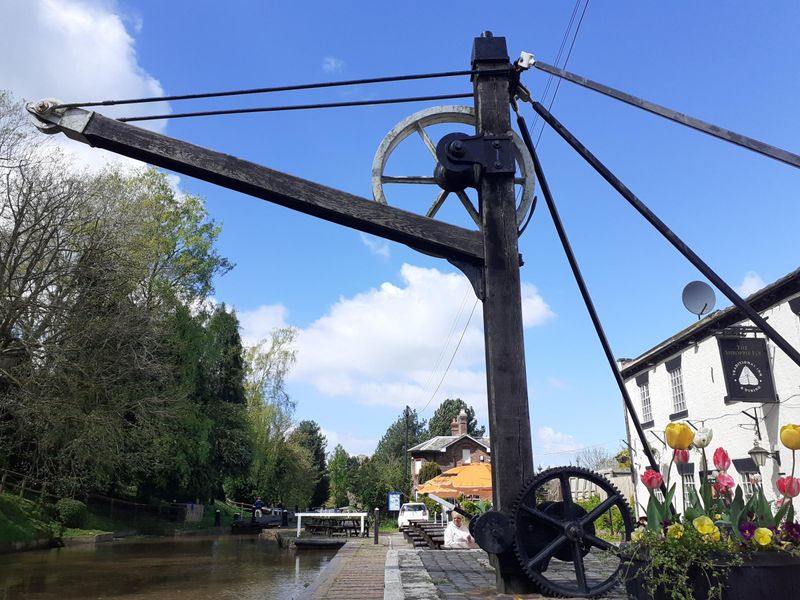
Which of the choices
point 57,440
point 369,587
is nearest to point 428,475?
point 57,440

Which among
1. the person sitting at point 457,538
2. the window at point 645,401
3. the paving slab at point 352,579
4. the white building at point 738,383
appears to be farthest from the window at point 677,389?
the paving slab at point 352,579

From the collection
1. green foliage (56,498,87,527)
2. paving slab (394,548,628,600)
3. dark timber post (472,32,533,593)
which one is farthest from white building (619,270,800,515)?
green foliage (56,498,87,527)

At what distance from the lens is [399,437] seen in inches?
3890

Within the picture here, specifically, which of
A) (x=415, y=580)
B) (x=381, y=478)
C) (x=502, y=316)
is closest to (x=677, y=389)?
(x=415, y=580)

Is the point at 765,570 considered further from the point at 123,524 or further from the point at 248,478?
the point at 248,478

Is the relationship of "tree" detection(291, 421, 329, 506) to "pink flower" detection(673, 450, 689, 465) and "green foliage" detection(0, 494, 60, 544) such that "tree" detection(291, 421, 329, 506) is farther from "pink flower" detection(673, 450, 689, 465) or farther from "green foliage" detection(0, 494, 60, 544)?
"pink flower" detection(673, 450, 689, 465)

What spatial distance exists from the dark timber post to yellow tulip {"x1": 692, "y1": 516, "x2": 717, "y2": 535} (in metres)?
1.54

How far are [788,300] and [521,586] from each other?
32.2 feet

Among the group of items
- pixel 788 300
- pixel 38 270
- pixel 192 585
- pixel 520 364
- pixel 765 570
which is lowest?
pixel 192 585

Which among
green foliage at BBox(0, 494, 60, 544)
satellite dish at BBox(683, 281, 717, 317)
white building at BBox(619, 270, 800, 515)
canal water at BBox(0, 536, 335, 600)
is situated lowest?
canal water at BBox(0, 536, 335, 600)

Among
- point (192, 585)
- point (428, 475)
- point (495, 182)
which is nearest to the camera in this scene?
point (495, 182)

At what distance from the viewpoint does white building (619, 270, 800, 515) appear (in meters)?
11.4

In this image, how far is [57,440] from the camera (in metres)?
17.4

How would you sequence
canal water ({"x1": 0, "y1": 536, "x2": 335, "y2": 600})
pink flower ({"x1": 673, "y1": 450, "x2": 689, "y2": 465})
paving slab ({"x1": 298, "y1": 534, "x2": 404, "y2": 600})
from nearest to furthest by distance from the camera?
pink flower ({"x1": 673, "y1": 450, "x2": 689, "y2": 465}), paving slab ({"x1": 298, "y1": 534, "x2": 404, "y2": 600}), canal water ({"x1": 0, "y1": 536, "x2": 335, "y2": 600})
